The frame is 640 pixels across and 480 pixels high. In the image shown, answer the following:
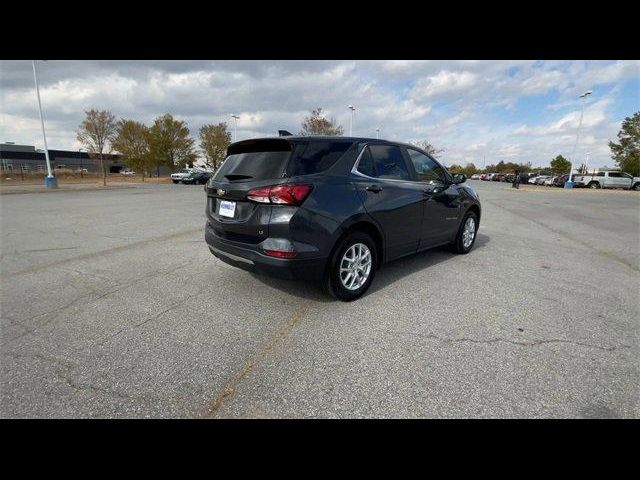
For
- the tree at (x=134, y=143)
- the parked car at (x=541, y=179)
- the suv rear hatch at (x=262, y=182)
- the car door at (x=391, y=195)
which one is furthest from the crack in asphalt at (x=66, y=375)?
the parked car at (x=541, y=179)

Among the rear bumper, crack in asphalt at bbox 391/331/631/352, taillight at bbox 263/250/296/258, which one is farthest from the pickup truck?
taillight at bbox 263/250/296/258

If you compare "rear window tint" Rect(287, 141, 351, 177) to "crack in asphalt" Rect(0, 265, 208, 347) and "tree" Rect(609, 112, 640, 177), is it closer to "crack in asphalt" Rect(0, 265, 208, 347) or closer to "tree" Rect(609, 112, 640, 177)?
"crack in asphalt" Rect(0, 265, 208, 347)

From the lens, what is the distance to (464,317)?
330 centimetres

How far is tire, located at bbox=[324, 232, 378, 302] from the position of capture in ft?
11.1

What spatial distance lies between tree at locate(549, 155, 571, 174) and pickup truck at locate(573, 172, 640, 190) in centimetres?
3194

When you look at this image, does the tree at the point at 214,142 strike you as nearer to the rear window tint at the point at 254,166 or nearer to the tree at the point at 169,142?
the tree at the point at 169,142

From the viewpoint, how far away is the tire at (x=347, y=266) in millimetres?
3383

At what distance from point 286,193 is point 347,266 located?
109cm

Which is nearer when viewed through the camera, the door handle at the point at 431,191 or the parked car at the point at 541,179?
the door handle at the point at 431,191

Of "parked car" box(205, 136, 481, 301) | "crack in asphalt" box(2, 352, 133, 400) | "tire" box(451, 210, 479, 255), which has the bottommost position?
"crack in asphalt" box(2, 352, 133, 400)

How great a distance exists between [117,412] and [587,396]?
3.05 m

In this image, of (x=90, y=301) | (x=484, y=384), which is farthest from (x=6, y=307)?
(x=484, y=384)

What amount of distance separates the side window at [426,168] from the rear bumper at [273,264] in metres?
2.18
